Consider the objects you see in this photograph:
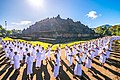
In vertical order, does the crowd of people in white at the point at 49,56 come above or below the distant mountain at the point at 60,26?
below

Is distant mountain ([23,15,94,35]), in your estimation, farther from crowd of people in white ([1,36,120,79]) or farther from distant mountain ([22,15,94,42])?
crowd of people in white ([1,36,120,79])

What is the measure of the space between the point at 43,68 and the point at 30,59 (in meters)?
1.87

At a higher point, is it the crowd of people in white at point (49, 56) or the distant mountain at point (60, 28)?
the distant mountain at point (60, 28)

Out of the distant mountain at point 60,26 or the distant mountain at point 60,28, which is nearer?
the distant mountain at point 60,28

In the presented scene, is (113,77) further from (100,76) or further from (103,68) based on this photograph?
(103,68)

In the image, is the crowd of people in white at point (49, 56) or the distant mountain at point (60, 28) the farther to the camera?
the distant mountain at point (60, 28)

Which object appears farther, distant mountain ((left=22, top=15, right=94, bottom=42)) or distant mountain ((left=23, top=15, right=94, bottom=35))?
distant mountain ((left=23, top=15, right=94, bottom=35))

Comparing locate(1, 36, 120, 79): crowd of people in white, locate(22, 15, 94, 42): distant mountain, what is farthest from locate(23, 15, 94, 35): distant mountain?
locate(1, 36, 120, 79): crowd of people in white

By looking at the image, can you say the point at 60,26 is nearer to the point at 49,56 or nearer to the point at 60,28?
the point at 60,28

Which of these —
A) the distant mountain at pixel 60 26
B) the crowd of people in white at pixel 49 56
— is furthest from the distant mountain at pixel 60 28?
the crowd of people in white at pixel 49 56

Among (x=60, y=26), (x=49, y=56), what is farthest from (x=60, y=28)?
(x=49, y=56)

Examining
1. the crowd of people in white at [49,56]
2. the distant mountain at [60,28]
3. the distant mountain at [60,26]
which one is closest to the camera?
the crowd of people in white at [49,56]

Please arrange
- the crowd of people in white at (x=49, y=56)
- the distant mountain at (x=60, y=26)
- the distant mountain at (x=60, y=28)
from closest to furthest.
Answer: the crowd of people in white at (x=49, y=56) < the distant mountain at (x=60, y=28) < the distant mountain at (x=60, y=26)

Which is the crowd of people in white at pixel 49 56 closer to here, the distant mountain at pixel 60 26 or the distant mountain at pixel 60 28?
the distant mountain at pixel 60 28
